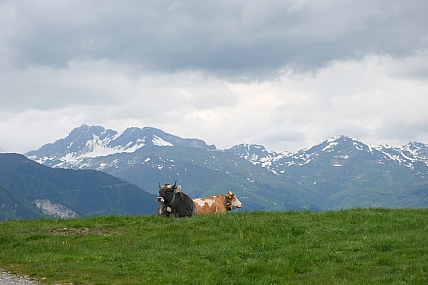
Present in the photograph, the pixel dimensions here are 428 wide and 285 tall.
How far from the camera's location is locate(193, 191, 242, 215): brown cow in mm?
32438

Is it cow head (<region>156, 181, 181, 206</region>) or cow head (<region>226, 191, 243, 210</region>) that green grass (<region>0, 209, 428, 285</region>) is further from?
cow head (<region>226, 191, 243, 210</region>)

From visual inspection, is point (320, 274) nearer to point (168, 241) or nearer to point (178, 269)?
point (178, 269)

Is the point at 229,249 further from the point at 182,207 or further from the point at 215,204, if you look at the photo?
the point at 215,204

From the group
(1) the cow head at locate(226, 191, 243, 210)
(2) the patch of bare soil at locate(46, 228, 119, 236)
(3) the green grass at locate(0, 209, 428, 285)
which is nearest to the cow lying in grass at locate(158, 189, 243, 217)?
(1) the cow head at locate(226, 191, 243, 210)

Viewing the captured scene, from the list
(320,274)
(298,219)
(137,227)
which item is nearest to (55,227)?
(137,227)

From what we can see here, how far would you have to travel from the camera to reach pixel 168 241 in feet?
68.9

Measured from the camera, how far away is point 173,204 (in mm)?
30297

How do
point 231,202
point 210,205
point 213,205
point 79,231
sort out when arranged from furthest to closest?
point 231,202 → point 213,205 → point 210,205 → point 79,231

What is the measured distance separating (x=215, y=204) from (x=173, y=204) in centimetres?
408

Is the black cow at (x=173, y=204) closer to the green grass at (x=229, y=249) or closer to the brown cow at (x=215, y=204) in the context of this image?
the brown cow at (x=215, y=204)

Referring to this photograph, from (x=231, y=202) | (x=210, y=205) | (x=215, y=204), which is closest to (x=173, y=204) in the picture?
(x=210, y=205)

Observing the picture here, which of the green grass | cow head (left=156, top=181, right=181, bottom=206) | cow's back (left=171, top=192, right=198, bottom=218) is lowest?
the green grass

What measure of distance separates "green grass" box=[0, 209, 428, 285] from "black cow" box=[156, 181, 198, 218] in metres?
3.19

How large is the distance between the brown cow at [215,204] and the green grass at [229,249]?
239 inches
